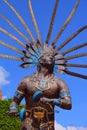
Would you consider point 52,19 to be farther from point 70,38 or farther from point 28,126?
point 28,126

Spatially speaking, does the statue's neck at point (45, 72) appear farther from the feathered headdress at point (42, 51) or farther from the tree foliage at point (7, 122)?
the tree foliage at point (7, 122)

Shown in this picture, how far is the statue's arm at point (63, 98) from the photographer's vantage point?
9922 millimetres

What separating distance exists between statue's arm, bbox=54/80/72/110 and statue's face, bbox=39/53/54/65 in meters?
0.52

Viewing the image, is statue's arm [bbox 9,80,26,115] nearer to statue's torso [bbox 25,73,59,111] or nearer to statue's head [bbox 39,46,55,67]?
statue's torso [bbox 25,73,59,111]

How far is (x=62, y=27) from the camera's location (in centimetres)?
1093

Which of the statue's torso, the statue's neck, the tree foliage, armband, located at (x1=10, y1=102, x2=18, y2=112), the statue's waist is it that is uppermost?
the statue's neck

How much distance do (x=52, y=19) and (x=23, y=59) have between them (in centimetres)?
119

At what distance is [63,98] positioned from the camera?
10.1 meters

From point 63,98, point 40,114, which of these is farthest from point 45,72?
point 40,114

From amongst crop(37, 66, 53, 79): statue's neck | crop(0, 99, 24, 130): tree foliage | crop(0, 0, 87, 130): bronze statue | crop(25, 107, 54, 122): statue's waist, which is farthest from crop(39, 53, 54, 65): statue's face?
crop(0, 99, 24, 130): tree foliage

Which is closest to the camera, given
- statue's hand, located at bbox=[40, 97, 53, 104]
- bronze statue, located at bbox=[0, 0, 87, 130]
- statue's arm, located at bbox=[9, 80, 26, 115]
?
statue's hand, located at bbox=[40, 97, 53, 104]

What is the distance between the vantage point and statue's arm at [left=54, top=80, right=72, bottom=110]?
32.6 ft

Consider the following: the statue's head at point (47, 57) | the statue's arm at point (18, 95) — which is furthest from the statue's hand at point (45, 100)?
the statue's head at point (47, 57)

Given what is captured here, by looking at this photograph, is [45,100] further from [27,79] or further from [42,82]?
[27,79]
